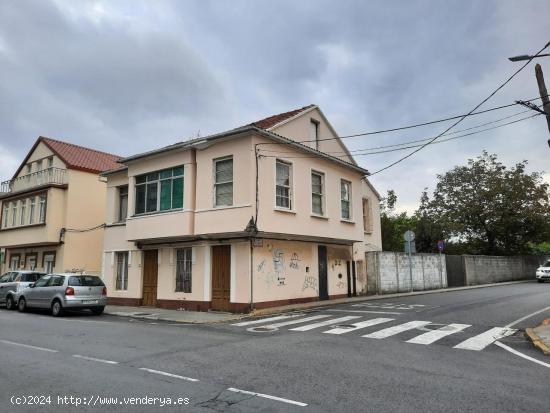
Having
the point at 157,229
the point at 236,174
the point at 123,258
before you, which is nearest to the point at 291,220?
the point at 236,174

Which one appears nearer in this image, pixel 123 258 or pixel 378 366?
pixel 378 366

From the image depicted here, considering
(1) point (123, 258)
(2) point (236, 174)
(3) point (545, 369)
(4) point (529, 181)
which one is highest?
(4) point (529, 181)

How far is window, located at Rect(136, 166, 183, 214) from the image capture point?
1823 cm

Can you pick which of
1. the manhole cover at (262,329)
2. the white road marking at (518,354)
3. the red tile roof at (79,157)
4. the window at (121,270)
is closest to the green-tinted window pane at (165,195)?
the window at (121,270)

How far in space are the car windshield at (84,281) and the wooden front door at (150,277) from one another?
277 centimetres

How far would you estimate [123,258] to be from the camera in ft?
70.5

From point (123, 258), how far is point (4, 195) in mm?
13009

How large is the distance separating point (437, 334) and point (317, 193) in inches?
390

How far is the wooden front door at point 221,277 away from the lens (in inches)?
659

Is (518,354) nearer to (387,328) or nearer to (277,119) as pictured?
(387,328)

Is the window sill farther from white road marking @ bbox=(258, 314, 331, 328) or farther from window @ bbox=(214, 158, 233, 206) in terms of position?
white road marking @ bbox=(258, 314, 331, 328)

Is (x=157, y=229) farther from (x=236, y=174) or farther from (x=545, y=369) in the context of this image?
(x=545, y=369)

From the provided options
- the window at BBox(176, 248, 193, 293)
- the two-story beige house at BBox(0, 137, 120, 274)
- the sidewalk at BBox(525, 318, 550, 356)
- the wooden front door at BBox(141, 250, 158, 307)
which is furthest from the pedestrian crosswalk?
the two-story beige house at BBox(0, 137, 120, 274)

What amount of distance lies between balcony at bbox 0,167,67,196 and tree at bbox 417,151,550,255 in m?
30.7
